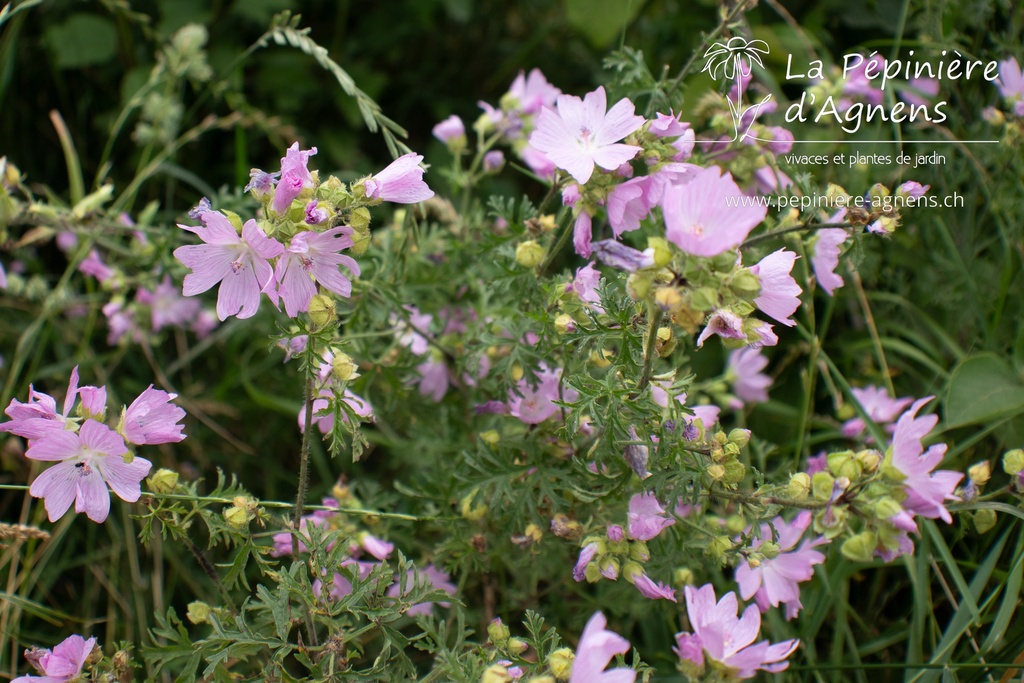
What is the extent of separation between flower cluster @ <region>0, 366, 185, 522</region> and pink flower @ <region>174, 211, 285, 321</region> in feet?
0.49

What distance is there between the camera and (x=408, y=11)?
9.33 ft

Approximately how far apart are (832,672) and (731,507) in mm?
352

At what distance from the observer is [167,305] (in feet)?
7.10

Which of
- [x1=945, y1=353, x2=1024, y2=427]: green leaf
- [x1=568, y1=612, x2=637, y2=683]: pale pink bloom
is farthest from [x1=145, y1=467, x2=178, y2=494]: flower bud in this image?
[x1=945, y1=353, x2=1024, y2=427]: green leaf

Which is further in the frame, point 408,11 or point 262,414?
point 408,11

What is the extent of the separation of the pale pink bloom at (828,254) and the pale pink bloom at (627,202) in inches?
13.1

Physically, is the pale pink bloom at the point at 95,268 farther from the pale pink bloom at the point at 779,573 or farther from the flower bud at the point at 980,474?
the flower bud at the point at 980,474

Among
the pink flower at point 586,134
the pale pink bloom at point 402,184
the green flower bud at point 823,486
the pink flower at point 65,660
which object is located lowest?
the pink flower at point 65,660

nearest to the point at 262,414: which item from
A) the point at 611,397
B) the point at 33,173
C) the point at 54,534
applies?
the point at 54,534

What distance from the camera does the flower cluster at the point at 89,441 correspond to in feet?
3.42

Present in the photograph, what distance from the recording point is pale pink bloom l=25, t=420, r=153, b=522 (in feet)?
3.42

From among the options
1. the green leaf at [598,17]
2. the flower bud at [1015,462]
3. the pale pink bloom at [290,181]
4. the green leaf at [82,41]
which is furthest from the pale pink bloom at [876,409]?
the green leaf at [82,41]

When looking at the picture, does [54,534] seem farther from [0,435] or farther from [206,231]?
[206,231]

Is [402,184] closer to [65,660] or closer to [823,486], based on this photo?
[823,486]
